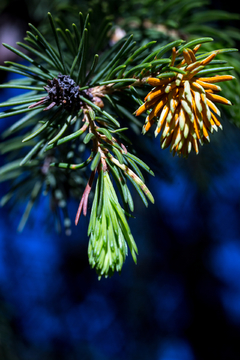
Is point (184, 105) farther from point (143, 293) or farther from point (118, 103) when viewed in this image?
point (143, 293)

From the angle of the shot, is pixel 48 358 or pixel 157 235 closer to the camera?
pixel 48 358

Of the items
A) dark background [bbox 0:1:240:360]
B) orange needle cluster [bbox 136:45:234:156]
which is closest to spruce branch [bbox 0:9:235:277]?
orange needle cluster [bbox 136:45:234:156]

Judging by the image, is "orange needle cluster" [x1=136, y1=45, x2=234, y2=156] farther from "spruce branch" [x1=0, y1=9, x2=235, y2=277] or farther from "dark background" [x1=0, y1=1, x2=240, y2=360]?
"dark background" [x1=0, y1=1, x2=240, y2=360]

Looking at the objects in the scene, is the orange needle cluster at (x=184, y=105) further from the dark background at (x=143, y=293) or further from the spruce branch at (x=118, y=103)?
the dark background at (x=143, y=293)

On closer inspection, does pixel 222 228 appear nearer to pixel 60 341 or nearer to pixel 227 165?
pixel 227 165

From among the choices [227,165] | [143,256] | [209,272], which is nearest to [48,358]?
[143,256]

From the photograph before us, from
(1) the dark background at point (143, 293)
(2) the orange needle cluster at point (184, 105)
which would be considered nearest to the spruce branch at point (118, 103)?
(2) the orange needle cluster at point (184, 105)
